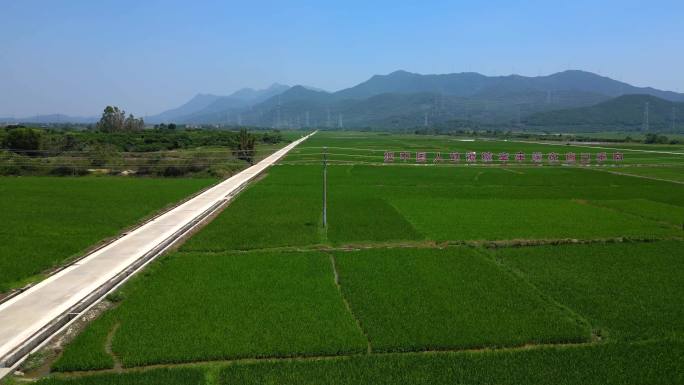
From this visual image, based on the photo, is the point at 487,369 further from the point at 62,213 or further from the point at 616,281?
the point at 62,213

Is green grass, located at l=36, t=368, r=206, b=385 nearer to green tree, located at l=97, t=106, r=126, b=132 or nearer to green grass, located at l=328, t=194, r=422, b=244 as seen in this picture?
green grass, located at l=328, t=194, r=422, b=244

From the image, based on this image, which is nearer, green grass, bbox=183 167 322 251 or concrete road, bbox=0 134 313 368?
concrete road, bbox=0 134 313 368

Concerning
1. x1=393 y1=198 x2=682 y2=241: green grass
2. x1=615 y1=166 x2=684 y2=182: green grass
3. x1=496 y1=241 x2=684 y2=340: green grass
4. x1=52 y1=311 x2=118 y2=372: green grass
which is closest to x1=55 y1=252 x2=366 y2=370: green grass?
x1=52 y1=311 x2=118 y2=372: green grass

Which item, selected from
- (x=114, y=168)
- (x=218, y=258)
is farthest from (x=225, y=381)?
(x=114, y=168)

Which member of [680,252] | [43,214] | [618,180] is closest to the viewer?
[680,252]

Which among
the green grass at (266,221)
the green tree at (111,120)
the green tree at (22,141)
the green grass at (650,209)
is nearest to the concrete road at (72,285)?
the green grass at (266,221)

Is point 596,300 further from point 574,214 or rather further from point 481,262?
point 574,214
